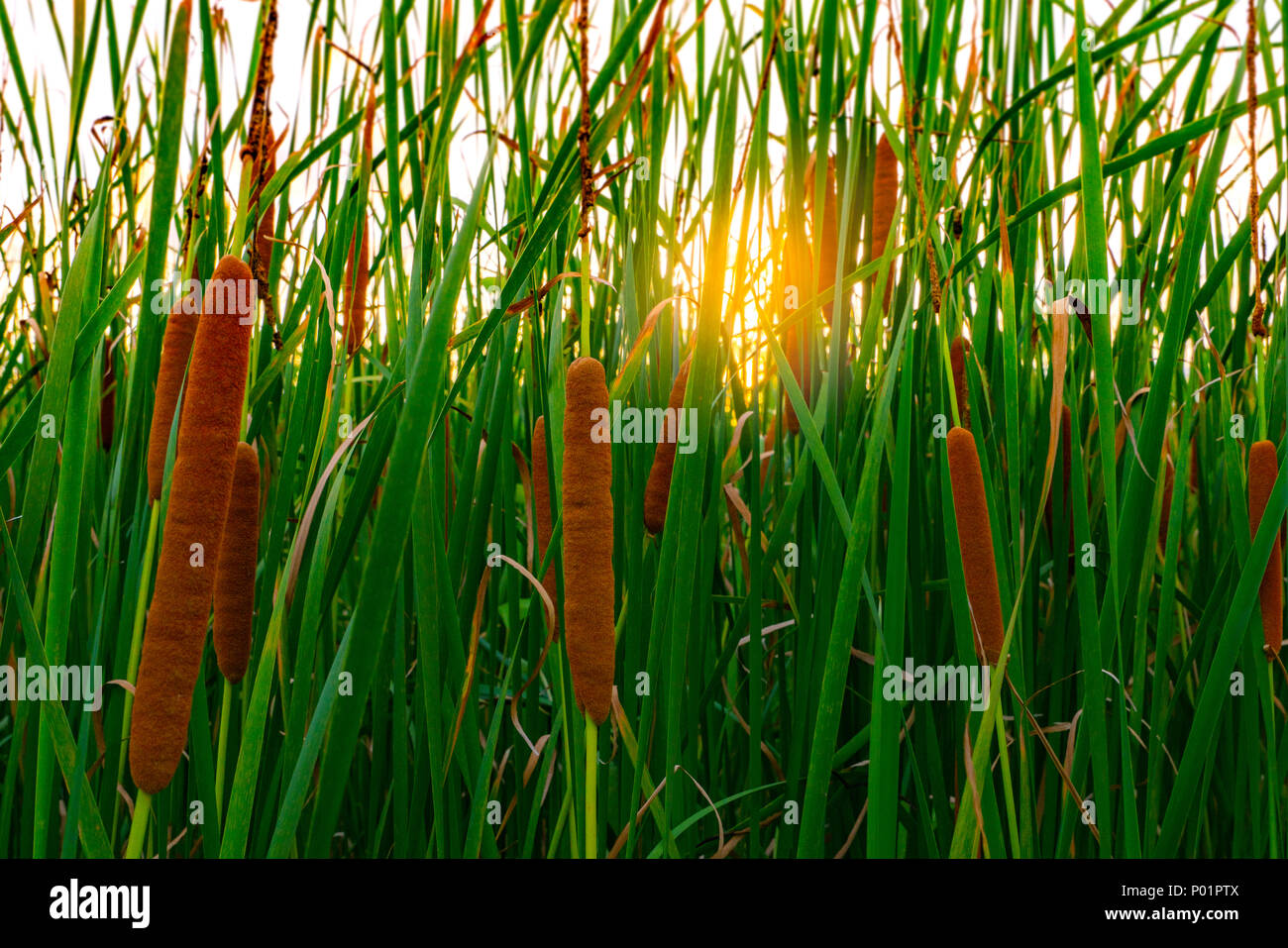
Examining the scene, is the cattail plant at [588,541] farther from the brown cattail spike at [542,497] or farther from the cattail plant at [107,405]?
the cattail plant at [107,405]

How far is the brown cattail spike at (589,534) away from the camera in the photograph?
2.22ft

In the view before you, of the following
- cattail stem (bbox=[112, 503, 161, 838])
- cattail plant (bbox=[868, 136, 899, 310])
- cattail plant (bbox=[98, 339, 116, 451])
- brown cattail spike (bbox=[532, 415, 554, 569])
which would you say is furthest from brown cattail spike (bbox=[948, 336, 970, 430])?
cattail plant (bbox=[98, 339, 116, 451])

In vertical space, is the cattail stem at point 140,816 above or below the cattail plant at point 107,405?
below

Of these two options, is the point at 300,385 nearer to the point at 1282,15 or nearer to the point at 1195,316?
the point at 1195,316

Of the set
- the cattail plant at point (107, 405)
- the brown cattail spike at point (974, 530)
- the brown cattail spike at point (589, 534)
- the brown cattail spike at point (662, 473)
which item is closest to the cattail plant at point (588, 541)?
the brown cattail spike at point (589, 534)

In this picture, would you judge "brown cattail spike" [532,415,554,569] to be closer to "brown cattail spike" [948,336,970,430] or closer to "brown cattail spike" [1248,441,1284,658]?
"brown cattail spike" [948,336,970,430]

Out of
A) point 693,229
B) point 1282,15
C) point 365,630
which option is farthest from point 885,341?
point 365,630

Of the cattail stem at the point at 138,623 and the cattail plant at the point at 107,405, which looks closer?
the cattail stem at the point at 138,623

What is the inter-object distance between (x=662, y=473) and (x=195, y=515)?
512mm

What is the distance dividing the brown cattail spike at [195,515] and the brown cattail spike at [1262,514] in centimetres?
110

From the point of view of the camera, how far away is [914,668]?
1132 mm

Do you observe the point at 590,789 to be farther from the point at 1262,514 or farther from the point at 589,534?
the point at 1262,514

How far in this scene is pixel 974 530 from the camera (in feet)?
2.60
